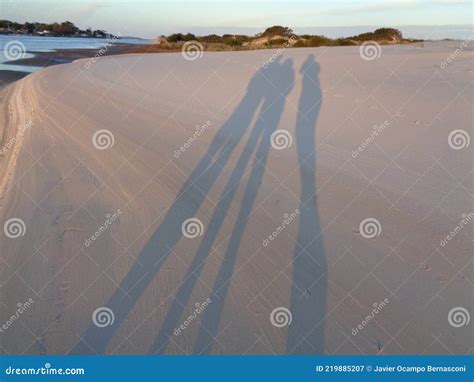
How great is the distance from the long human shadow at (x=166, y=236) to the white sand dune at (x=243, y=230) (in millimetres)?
20

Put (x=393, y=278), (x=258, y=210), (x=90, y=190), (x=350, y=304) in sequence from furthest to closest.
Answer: (x=90, y=190), (x=258, y=210), (x=393, y=278), (x=350, y=304)

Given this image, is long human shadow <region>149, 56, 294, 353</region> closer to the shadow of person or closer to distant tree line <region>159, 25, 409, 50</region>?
the shadow of person

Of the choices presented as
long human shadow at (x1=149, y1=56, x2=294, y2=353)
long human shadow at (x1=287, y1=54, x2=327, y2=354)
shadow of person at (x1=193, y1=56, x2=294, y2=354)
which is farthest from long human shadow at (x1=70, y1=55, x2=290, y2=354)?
long human shadow at (x1=287, y1=54, x2=327, y2=354)

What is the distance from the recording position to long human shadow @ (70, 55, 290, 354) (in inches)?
147

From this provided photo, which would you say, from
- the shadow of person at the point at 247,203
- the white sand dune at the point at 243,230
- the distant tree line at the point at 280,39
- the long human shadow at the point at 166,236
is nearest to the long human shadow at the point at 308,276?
the white sand dune at the point at 243,230

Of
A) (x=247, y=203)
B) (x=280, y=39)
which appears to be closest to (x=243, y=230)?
(x=247, y=203)

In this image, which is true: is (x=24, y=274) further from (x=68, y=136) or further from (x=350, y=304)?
(x=68, y=136)

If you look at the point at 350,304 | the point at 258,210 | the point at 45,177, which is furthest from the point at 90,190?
the point at 350,304

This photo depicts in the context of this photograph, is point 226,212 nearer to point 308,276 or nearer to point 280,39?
point 308,276

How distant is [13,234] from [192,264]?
2.33 meters

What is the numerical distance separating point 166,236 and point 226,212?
93cm

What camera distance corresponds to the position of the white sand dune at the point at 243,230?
3811mm

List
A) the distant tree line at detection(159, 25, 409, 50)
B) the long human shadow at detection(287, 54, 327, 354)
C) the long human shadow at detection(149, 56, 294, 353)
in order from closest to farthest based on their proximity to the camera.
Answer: the long human shadow at detection(287, 54, 327, 354), the long human shadow at detection(149, 56, 294, 353), the distant tree line at detection(159, 25, 409, 50)

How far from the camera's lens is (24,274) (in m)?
4.47
